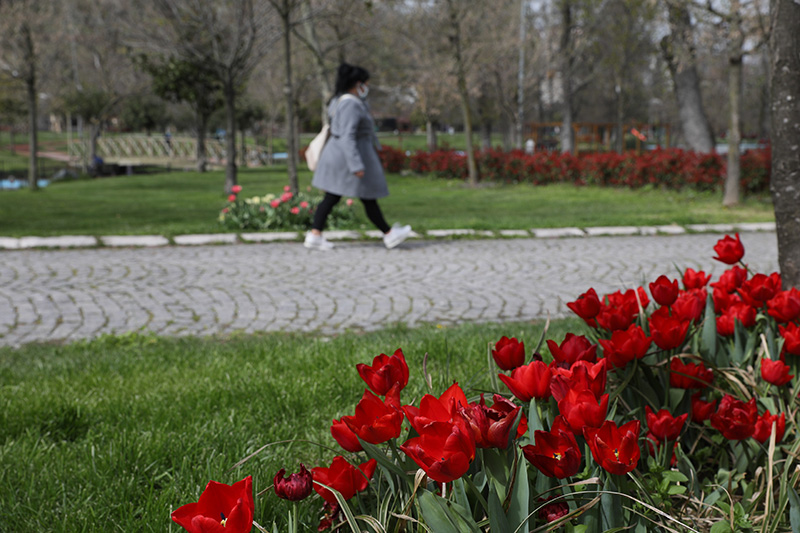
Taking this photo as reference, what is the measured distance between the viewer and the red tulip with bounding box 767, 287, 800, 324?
2154 millimetres

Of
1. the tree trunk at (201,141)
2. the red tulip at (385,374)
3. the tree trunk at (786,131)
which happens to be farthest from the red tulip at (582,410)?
the tree trunk at (201,141)

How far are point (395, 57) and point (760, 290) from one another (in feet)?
119

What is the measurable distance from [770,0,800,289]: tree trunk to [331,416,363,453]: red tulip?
87.7 inches

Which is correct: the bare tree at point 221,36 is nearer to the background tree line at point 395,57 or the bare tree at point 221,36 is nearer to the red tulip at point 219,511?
the background tree line at point 395,57

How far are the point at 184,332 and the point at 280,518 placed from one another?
315cm

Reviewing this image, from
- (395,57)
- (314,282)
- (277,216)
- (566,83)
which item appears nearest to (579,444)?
(314,282)

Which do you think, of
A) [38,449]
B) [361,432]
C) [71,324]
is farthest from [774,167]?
[71,324]

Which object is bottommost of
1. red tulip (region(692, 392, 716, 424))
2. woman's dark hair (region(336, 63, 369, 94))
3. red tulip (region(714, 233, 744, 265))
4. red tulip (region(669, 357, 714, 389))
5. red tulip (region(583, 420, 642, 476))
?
red tulip (region(692, 392, 716, 424))

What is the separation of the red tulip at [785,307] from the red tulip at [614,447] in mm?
1165

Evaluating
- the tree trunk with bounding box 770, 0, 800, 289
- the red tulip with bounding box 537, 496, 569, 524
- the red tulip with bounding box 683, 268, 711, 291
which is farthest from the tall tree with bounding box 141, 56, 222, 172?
the red tulip with bounding box 537, 496, 569, 524

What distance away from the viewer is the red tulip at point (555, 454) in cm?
122

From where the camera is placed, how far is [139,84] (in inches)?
1516

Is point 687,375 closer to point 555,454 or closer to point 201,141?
point 555,454

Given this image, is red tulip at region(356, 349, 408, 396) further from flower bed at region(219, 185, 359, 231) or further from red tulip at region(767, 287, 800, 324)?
flower bed at region(219, 185, 359, 231)
